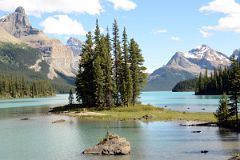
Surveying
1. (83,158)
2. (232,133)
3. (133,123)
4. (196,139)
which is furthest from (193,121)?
(83,158)

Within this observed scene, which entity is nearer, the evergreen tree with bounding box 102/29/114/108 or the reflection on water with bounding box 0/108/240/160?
the reflection on water with bounding box 0/108/240/160

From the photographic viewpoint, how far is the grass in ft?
316

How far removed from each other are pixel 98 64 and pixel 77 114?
56.8 ft

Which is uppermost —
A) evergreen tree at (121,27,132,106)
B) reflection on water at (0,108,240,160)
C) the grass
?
evergreen tree at (121,27,132,106)

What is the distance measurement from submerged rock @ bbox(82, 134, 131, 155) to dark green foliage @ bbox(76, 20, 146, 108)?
2674 inches

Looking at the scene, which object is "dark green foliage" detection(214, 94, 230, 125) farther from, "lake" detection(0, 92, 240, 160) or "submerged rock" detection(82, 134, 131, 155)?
"submerged rock" detection(82, 134, 131, 155)

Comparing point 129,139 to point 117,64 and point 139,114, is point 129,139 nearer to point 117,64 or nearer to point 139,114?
point 139,114

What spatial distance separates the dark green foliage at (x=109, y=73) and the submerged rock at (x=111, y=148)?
223 ft

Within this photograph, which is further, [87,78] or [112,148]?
[87,78]

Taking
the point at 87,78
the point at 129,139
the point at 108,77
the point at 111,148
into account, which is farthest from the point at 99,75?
the point at 111,148

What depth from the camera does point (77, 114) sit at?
A: 366ft

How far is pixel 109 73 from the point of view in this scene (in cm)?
12312

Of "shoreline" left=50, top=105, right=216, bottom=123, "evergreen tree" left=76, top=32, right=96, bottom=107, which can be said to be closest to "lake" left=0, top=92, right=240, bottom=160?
"shoreline" left=50, top=105, right=216, bottom=123

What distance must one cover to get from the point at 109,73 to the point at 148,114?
25.7 metres
